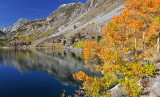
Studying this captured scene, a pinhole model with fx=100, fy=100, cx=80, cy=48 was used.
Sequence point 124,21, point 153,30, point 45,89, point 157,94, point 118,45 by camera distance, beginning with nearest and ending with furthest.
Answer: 1. point 157,94
2. point 118,45
3. point 153,30
4. point 124,21
5. point 45,89

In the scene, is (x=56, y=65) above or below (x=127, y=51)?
below

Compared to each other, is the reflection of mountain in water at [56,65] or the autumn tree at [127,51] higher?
the autumn tree at [127,51]

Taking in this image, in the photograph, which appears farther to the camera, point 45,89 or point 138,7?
point 45,89

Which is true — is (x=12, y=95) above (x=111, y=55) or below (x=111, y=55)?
below

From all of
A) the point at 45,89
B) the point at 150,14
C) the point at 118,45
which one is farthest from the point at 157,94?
the point at 45,89

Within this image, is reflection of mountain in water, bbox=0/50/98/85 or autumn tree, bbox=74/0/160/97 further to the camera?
reflection of mountain in water, bbox=0/50/98/85

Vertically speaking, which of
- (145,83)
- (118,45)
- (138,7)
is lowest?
(145,83)

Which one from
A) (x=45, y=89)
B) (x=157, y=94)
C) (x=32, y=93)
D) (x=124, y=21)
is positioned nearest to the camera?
(x=157, y=94)

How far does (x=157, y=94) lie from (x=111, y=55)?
6520 millimetres

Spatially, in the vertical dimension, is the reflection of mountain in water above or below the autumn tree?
below

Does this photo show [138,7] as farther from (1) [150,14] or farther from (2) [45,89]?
(2) [45,89]

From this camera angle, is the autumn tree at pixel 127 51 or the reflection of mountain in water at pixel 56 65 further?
the reflection of mountain in water at pixel 56 65

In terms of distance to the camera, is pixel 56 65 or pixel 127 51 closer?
pixel 127 51

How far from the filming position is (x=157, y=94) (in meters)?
10.4
